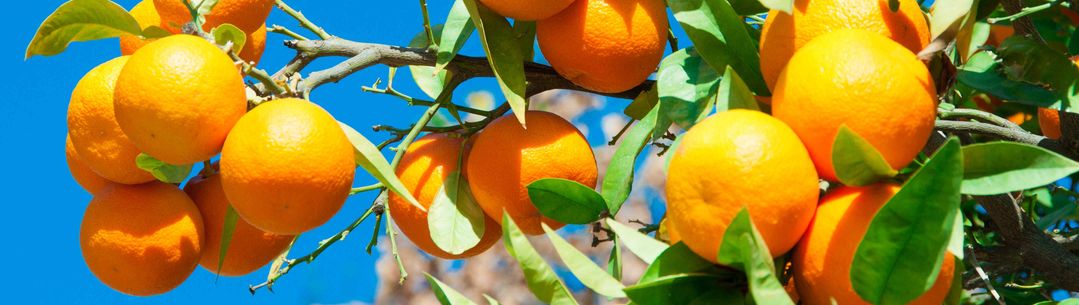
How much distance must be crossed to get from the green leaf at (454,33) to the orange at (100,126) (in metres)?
0.23

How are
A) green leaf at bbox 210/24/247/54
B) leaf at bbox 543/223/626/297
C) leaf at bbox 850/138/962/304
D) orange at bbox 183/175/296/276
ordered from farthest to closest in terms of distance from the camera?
orange at bbox 183/175/296/276 → green leaf at bbox 210/24/247/54 → leaf at bbox 543/223/626/297 → leaf at bbox 850/138/962/304

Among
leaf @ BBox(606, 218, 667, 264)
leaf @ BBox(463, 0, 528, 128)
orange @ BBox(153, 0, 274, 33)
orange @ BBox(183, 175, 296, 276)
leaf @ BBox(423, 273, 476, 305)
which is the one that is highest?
orange @ BBox(153, 0, 274, 33)

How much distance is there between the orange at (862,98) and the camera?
549mm

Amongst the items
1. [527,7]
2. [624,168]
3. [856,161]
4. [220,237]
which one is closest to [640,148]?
[624,168]

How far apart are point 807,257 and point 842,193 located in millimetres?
38

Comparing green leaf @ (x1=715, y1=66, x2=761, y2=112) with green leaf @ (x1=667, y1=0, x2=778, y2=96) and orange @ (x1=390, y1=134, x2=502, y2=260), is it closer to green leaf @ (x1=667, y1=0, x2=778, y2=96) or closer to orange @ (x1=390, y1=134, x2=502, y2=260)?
green leaf @ (x1=667, y1=0, x2=778, y2=96)

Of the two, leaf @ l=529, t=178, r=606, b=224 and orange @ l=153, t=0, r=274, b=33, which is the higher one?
orange @ l=153, t=0, r=274, b=33

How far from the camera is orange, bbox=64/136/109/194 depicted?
0.87m

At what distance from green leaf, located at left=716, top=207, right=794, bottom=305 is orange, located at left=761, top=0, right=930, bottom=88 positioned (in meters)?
0.15

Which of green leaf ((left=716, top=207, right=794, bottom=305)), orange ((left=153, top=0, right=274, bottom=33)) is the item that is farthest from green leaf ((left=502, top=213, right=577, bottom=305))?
orange ((left=153, top=0, right=274, bottom=33))

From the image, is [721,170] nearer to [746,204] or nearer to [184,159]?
[746,204]

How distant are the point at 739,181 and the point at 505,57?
0.90 feet

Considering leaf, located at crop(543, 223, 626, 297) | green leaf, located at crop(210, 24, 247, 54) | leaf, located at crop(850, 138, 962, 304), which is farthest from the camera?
green leaf, located at crop(210, 24, 247, 54)

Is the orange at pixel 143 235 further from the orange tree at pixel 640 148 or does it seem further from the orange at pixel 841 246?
the orange at pixel 841 246
